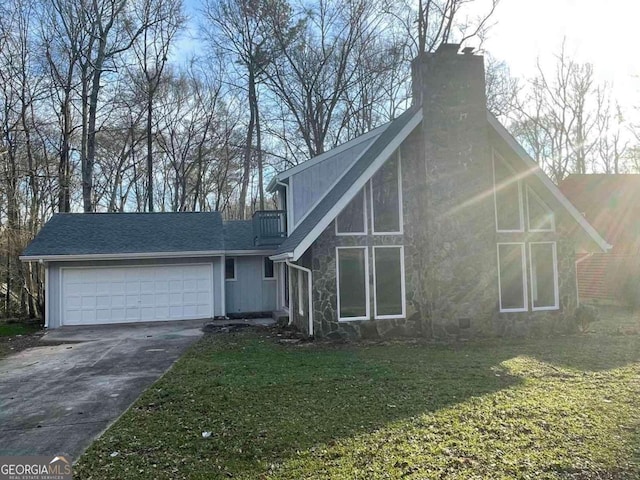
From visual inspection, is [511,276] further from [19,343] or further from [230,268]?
[19,343]

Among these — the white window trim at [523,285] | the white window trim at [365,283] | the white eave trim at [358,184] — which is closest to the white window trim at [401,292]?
the white window trim at [365,283]

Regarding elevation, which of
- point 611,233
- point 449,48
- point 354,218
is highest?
point 449,48

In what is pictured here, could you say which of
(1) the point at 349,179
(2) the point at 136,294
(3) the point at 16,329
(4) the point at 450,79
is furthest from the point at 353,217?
(3) the point at 16,329

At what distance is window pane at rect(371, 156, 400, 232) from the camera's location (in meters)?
11.2

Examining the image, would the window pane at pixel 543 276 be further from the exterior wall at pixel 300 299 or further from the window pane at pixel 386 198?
the exterior wall at pixel 300 299

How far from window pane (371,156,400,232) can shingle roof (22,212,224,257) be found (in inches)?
257

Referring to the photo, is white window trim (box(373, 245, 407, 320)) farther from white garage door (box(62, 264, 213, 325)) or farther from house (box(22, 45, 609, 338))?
white garage door (box(62, 264, 213, 325))

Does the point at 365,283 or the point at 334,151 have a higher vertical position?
the point at 334,151

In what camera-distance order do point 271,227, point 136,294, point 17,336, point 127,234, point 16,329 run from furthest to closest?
1. point 127,234
2. point 271,227
3. point 136,294
4. point 16,329
5. point 17,336

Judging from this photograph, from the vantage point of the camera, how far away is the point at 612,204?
20.7 metres

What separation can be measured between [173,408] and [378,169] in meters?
7.24

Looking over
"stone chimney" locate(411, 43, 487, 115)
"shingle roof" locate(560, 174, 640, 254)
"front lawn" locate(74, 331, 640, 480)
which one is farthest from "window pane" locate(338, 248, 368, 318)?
"shingle roof" locate(560, 174, 640, 254)

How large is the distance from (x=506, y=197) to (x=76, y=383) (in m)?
10.5

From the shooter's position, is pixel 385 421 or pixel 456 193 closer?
pixel 385 421
